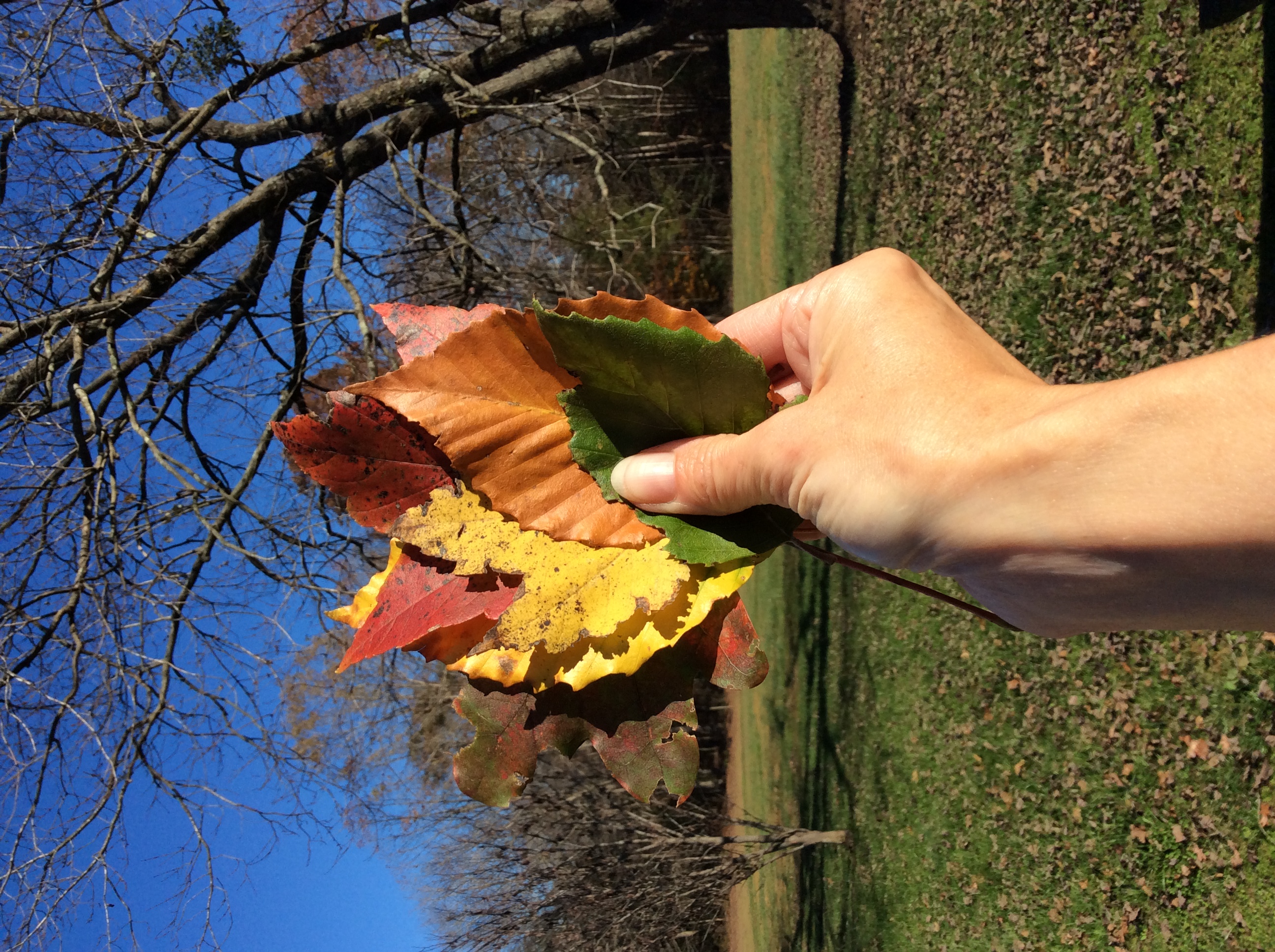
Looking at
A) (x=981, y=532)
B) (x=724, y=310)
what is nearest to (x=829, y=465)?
(x=981, y=532)

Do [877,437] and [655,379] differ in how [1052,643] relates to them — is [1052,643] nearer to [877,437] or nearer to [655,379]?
[877,437]

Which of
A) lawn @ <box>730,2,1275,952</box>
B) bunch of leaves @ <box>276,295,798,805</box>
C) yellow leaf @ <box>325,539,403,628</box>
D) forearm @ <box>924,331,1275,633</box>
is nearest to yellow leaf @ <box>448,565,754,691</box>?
bunch of leaves @ <box>276,295,798,805</box>

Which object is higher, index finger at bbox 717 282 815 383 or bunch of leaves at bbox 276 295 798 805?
index finger at bbox 717 282 815 383

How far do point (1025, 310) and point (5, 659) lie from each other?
227 inches

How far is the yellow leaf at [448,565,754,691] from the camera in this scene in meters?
1.24

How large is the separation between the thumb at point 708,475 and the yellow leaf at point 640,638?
112mm

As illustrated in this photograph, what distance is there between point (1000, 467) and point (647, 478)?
20.5 inches

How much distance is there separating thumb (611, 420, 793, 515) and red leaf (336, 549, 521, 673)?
256 mm

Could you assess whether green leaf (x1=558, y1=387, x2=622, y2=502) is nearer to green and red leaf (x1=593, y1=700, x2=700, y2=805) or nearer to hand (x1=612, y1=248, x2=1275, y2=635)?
hand (x1=612, y1=248, x2=1275, y2=635)

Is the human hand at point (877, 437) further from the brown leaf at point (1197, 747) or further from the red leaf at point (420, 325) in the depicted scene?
the brown leaf at point (1197, 747)

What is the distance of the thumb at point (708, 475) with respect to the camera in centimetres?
127

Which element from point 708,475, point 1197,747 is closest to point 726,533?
point 708,475

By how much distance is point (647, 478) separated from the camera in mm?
1299

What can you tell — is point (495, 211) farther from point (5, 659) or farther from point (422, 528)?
point (422, 528)
